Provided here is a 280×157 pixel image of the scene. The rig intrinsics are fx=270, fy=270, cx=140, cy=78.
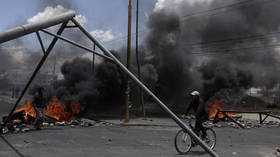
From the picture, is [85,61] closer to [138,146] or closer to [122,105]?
[122,105]

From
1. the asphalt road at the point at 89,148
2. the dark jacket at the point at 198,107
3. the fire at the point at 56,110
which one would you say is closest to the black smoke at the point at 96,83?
the fire at the point at 56,110

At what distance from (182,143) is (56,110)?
9.27 meters

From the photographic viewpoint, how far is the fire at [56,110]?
12.6 metres

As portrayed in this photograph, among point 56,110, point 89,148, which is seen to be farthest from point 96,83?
point 89,148

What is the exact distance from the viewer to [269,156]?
7.41 meters

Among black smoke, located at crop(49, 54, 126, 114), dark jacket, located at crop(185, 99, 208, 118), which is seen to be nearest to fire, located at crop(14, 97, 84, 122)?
black smoke, located at crop(49, 54, 126, 114)

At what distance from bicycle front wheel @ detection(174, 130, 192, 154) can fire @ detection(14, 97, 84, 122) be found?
7.80m

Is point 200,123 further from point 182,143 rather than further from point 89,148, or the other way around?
point 89,148

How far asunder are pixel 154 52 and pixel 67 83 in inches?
516

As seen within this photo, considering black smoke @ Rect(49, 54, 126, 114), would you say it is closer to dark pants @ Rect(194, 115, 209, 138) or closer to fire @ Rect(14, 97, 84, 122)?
fire @ Rect(14, 97, 84, 122)

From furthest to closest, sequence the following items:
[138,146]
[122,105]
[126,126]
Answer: [122,105] → [126,126] → [138,146]

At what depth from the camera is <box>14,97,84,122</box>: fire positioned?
41.3 ft

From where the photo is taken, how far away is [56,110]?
14.6 metres

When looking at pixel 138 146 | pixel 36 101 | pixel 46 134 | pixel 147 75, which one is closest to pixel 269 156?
pixel 138 146
